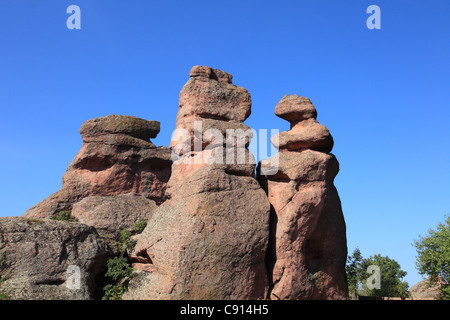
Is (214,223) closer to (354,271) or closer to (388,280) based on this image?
(354,271)

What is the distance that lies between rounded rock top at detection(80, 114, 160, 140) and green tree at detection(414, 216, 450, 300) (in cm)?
2056

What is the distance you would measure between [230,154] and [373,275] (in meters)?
20.2

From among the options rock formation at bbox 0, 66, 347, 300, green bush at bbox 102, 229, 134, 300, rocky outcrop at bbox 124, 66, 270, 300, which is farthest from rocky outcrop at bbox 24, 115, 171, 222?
green bush at bbox 102, 229, 134, 300

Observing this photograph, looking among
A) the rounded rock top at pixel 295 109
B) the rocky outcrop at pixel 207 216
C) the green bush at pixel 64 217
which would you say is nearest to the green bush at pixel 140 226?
the rocky outcrop at pixel 207 216

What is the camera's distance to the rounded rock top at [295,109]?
23219mm

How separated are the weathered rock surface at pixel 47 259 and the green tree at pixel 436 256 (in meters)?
23.2

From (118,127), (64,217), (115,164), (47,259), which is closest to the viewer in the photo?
(47,259)

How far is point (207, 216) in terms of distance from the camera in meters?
18.9

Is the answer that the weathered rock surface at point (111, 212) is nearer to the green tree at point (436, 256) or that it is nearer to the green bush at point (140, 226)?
the green bush at point (140, 226)

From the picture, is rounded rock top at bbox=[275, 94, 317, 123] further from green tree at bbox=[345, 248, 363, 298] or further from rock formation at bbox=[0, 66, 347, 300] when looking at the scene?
green tree at bbox=[345, 248, 363, 298]

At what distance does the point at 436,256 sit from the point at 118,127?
74.4 ft

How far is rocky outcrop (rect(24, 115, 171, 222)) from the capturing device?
2676 cm

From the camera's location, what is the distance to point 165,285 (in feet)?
58.6

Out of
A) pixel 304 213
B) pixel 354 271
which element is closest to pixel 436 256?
pixel 354 271
